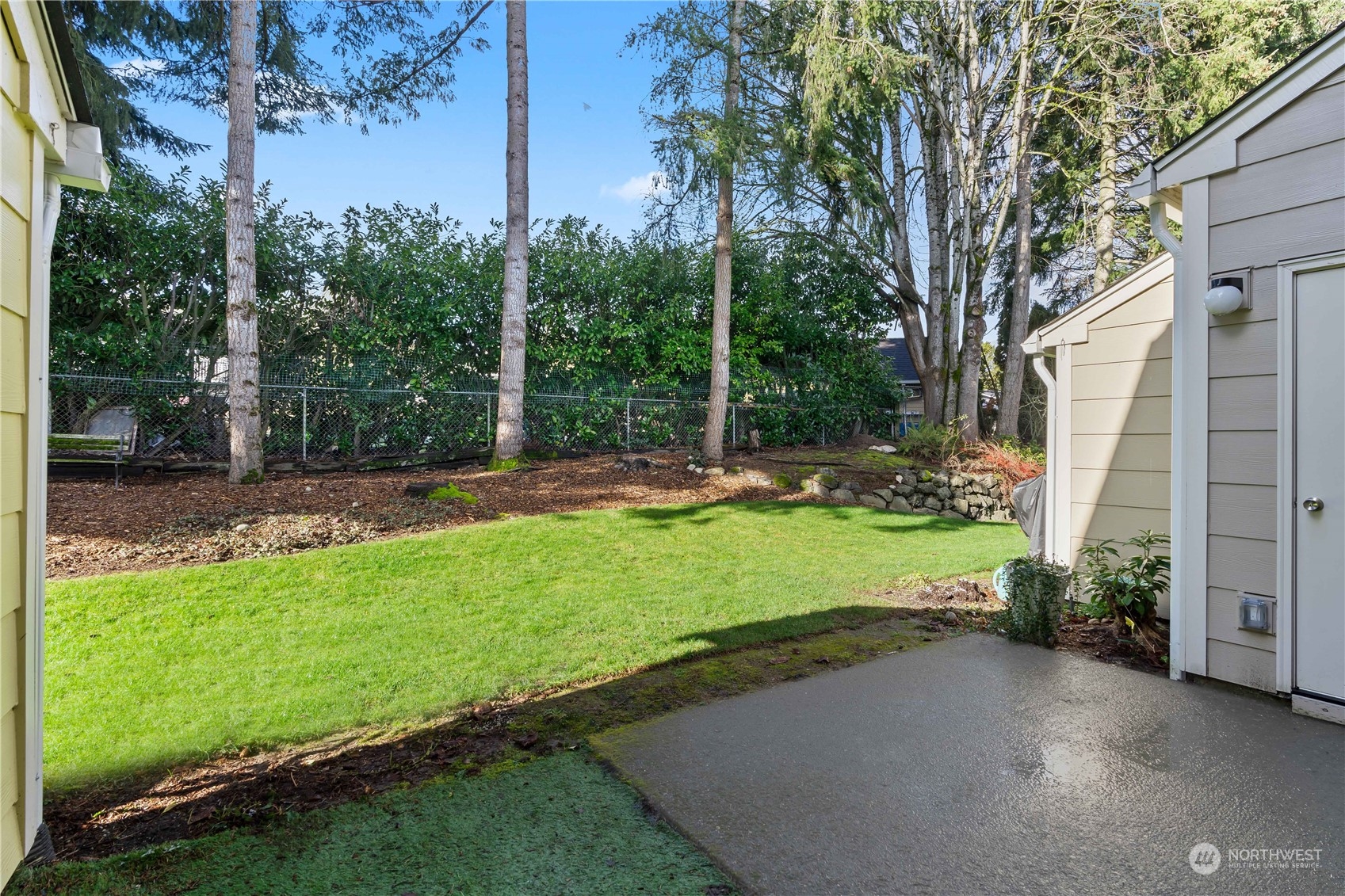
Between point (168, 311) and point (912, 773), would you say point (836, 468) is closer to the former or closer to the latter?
point (912, 773)

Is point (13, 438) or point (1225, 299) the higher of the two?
point (1225, 299)

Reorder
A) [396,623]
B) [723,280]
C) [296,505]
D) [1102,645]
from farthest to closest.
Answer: [723,280], [296,505], [396,623], [1102,645]

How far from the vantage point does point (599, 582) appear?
217 inches

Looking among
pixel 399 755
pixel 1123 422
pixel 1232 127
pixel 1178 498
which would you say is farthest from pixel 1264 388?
pixel 399 755

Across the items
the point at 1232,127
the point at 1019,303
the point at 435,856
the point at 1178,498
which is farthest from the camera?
the point at 1019,303

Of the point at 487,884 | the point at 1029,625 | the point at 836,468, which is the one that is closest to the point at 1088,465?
the point at 1029,625

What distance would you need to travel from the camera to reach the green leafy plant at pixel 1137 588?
4168mm

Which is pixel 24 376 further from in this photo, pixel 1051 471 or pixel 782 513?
pixel 782 513

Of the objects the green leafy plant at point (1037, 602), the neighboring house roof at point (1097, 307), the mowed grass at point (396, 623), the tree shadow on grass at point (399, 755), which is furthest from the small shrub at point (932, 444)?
the tree shadow on grass at point (399, 755)

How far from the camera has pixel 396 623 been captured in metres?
4.49

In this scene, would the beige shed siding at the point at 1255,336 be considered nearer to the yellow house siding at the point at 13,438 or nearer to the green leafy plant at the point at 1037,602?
the green leafy plant at the point at 1037,602

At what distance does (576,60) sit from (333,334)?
5910mm

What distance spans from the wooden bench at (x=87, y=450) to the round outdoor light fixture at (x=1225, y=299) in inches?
372

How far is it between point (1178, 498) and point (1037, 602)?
3.38 ft
